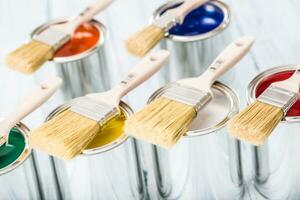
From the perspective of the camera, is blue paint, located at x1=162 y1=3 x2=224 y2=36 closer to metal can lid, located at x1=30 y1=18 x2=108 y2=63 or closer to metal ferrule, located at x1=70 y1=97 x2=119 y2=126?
metal can lid, located at x1=30 y1=18 x2=108 y2=63

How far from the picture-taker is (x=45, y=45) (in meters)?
1.39

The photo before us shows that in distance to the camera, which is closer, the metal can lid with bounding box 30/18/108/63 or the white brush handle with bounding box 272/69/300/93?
the white brush handle with bounding box 272/69/300/93

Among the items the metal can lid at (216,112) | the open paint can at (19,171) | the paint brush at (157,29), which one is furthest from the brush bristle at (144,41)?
the open paint can at (19,171)

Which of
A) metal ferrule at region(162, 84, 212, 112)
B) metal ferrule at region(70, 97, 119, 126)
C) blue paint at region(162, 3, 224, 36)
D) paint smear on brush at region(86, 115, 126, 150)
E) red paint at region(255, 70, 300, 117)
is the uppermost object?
metal ferrule at region(162, 84, 212, 112)

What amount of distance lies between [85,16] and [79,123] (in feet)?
1.18

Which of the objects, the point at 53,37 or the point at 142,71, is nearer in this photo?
the point at 142,71

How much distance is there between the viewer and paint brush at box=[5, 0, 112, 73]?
1.34m

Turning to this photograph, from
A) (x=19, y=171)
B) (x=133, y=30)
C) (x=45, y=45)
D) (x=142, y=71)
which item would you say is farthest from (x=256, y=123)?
(x=133, y=30)

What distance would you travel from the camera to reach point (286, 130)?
1.13 meters

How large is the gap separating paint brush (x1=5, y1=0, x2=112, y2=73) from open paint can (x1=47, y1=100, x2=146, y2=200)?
0.69 ft

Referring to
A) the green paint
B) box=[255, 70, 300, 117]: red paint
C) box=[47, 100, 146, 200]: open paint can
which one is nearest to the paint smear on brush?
box=[47, 100, 146, 200]: open paint can

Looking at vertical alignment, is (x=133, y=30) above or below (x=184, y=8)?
below

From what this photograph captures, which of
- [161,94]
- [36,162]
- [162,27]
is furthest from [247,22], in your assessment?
→ [36,162]

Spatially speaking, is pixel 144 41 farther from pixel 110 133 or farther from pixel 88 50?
pixel 110 133
